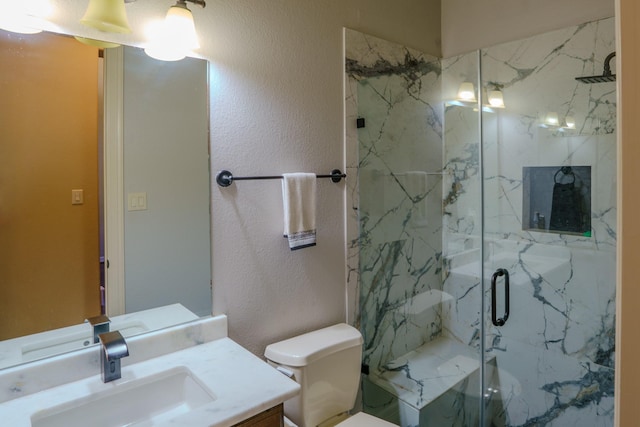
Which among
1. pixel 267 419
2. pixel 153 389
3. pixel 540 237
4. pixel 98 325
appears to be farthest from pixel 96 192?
pixel 540 237

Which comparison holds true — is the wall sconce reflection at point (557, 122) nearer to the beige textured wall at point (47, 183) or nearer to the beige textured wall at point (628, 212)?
the beige textured wall at point (628, 212)

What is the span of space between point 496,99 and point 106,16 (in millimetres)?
2103

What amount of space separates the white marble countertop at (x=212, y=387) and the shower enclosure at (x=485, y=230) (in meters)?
0.87

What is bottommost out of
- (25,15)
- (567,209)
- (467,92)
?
(567,209)

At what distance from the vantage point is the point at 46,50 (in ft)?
4.11

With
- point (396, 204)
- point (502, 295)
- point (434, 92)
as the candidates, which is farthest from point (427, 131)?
point (502, 295)

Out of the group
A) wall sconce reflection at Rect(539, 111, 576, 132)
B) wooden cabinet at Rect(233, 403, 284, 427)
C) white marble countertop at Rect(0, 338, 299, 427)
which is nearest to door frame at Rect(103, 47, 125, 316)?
white marble countertop at Rect(0, 338, 299, 427)

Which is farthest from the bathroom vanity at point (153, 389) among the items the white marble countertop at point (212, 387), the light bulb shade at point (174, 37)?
the light bulb shade at point (174, 37)

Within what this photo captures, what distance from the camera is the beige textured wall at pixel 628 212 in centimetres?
52

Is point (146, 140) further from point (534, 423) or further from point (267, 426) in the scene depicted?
point (534, 423)

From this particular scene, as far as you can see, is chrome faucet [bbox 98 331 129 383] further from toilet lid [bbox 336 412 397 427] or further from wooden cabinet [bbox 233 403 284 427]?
toilet lid [bbox 336 412 397 427]

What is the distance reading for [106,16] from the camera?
4.12 ft

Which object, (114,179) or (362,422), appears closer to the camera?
(114,179)

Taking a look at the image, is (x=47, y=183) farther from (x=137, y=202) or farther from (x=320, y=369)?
(x=320, y=369)
